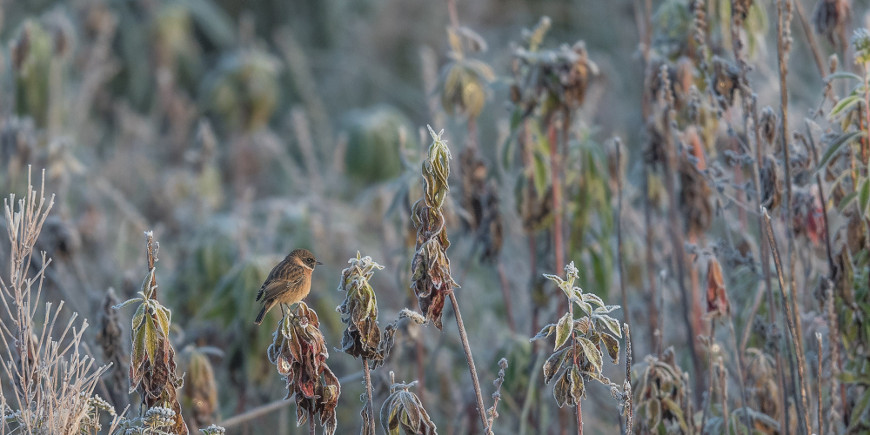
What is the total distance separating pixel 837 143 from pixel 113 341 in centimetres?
190

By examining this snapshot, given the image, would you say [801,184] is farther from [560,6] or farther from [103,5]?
[560,6]

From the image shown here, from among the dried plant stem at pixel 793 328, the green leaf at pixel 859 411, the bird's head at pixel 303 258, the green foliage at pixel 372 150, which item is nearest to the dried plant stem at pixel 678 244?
the green leaf at pixel 859 411

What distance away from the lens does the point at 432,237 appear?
1711 mm

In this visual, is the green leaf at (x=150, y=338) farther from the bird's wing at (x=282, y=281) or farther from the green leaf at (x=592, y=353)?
the green leaf at (x=592, y=353)

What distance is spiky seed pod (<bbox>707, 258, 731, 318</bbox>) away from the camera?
2242 mm

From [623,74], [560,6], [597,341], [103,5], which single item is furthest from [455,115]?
[560,6]

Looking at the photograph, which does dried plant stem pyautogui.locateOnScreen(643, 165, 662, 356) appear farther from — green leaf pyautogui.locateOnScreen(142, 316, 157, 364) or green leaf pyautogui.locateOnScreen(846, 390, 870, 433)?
green leaf pyautogui.locateOnScreen(142, 316, 157, 364)

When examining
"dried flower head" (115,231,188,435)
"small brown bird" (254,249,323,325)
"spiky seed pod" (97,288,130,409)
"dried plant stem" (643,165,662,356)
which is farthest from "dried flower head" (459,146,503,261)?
"dried flower head" (115,231,188,435)

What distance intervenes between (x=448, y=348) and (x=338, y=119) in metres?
4.26

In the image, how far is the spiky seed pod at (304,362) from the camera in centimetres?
175

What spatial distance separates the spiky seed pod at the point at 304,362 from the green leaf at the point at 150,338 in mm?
228

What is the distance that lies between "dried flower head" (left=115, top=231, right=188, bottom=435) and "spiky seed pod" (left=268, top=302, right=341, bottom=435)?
0.22m

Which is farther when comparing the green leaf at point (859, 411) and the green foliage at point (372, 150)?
the green foliage at point (372, 150)

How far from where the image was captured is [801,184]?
2.50 meters
